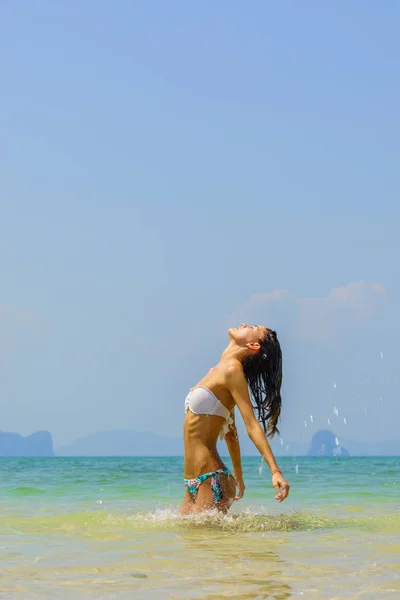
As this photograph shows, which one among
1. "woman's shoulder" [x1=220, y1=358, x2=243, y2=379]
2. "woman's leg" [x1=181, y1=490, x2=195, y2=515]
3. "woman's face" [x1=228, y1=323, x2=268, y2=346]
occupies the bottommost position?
"woman's leg" [x1=181, y1=490, x2=195, y2=515]

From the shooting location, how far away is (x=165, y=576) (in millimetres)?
4926

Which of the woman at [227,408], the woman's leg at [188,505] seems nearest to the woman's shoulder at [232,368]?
the woman at [227,408]

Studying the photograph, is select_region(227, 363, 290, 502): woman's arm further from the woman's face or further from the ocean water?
the ocean water

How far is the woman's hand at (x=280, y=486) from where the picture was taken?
19.9ft

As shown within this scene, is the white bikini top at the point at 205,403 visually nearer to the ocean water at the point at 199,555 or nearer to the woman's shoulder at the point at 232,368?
the woman's shoulder at the point at 232,368

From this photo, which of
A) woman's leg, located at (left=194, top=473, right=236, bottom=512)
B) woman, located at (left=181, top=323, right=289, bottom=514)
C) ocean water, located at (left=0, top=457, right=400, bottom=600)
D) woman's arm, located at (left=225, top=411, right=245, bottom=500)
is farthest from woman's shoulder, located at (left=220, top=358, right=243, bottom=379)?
ocean water, located at (left=0, top=457, right=400, bottom=600)

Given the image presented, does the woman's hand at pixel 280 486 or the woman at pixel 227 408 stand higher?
the woman at pixel 227 408

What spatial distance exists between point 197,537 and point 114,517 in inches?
96.1

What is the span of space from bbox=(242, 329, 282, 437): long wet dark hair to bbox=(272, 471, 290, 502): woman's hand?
740 mm

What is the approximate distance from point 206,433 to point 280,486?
2.94 ft

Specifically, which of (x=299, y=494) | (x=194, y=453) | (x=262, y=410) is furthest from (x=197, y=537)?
(x=299, y=494)

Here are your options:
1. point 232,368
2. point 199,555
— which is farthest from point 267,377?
point 199,555

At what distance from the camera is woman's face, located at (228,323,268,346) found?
273 inches

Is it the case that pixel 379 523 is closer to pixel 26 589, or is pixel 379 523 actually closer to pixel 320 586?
pixel 320 586
